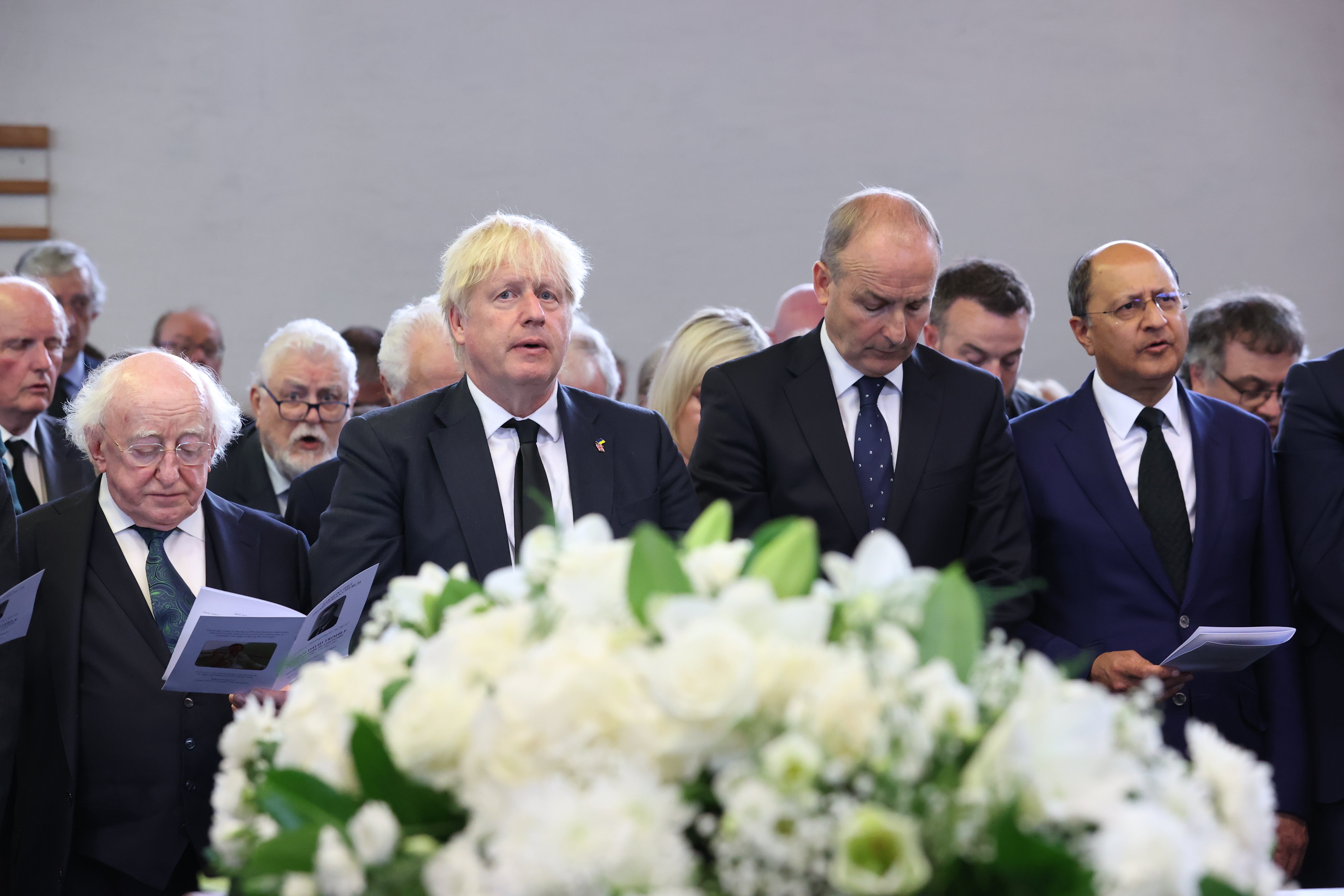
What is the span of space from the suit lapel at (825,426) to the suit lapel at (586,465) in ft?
1.34

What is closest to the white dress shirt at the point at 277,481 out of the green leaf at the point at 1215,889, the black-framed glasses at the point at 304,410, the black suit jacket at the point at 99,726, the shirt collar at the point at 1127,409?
the black-framed glasses at the point at 304,410

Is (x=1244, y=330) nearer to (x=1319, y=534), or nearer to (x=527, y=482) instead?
(x=1319, y=534)

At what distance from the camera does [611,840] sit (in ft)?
3.02

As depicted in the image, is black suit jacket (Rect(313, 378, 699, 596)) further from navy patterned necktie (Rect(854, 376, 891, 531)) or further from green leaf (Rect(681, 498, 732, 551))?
green leaf (Rect(681, 498, 732, 551))

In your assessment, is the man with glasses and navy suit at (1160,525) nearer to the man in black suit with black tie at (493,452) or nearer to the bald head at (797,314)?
the man in black suit with black tie at (493,452)

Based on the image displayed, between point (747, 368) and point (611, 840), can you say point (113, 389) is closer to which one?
point (747, 368)

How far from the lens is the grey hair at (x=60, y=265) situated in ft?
18.3

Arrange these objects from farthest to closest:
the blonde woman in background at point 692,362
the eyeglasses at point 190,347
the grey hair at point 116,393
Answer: the eyeglasses at point 190,347 → the blonde woman in background at point 692,362 → the grey hair at point 116,393

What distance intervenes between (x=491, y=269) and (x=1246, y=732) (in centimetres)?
185

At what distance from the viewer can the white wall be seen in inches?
275

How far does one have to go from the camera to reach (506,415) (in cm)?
262

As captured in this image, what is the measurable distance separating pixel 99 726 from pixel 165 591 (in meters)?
0.28

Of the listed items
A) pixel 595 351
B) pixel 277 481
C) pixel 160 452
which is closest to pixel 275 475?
pixel 277 481

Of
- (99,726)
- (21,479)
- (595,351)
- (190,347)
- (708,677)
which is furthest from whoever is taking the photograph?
(190,347)
